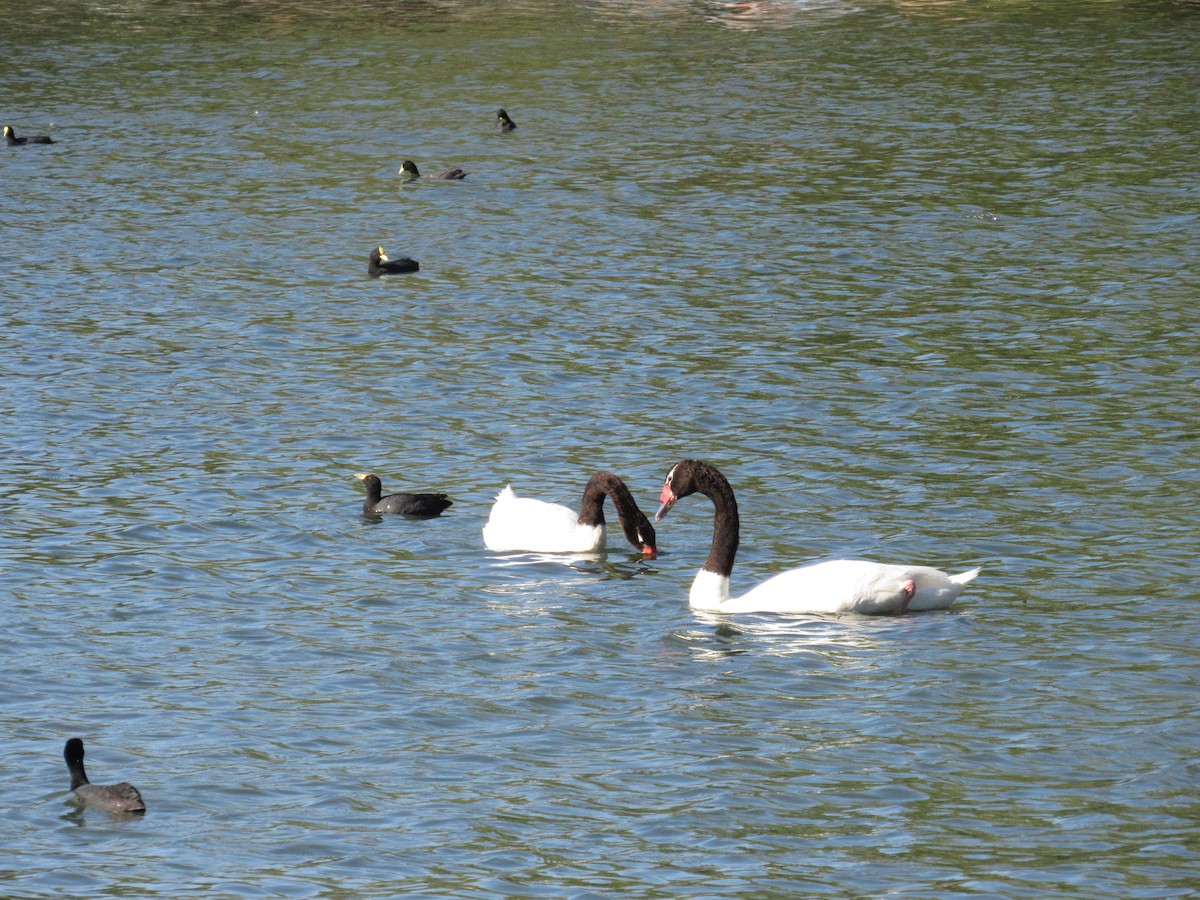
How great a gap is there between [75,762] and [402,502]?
22.8ft

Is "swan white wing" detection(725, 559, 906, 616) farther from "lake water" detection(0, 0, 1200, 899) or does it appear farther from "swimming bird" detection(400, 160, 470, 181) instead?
"swimming bird" detection(400, 160, 470, 181)

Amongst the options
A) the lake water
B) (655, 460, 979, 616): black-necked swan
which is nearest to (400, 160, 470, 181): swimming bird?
the lake water

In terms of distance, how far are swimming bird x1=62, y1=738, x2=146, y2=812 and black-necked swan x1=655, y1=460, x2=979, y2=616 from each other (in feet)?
19.6

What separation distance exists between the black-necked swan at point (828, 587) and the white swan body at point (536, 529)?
1.92m

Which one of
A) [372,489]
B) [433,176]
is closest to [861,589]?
[372,489]

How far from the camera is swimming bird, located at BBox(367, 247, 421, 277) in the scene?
3045cm

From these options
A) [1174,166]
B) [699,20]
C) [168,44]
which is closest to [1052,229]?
[1174,166]

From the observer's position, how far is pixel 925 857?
1209cm

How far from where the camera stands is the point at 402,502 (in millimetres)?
19766

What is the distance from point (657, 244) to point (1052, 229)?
6350 millimetres

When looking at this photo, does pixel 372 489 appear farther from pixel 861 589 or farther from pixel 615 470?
pixel 861 589

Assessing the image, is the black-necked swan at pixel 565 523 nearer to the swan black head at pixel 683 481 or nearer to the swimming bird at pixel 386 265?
the swan black head at pixel 683 481

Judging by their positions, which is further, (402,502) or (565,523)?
(402,502)

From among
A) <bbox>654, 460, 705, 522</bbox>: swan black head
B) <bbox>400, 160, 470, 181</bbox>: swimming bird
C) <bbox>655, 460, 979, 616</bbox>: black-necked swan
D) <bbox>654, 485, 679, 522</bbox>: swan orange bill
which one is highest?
<bbox>400, 160, 470, 181</bbox>: swimming bird
